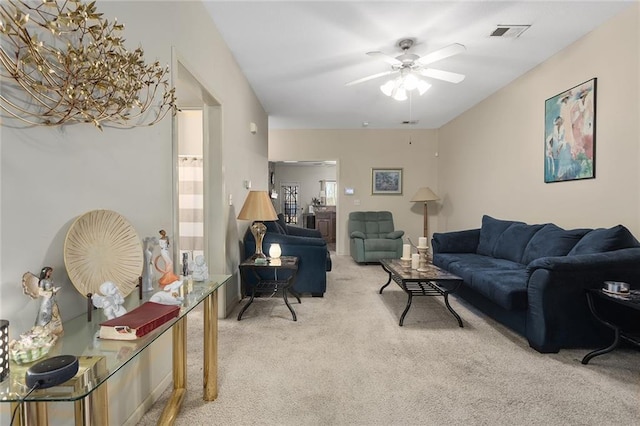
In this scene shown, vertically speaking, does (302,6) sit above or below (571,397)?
above

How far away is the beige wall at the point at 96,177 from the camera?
0.98 m

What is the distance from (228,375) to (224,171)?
178cm

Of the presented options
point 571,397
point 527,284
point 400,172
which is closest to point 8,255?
point 571,397

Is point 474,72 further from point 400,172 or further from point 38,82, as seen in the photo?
point 38,82

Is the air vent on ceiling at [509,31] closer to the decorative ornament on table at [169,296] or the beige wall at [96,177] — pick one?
the beige wall at [96,177]

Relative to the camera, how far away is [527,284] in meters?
2.51

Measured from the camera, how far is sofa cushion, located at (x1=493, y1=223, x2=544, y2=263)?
11.5 feet

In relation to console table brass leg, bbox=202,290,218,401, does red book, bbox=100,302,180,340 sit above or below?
above

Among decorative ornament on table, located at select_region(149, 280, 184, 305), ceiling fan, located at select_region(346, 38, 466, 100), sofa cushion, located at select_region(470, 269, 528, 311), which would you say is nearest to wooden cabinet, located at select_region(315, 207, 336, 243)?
ceiling fan, located at select_region(346, 38, 466, 100)

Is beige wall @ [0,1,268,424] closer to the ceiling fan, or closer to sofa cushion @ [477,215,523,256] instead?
the ceiling fan

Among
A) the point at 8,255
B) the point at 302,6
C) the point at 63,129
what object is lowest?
the point at 8,255

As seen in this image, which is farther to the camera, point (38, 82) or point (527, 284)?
point (527, 284)

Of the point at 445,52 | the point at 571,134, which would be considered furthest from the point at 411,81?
the point at 571,134

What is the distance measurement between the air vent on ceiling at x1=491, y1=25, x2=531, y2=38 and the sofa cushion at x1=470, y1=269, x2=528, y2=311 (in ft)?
7.17
